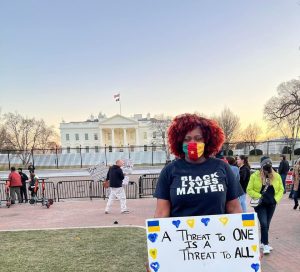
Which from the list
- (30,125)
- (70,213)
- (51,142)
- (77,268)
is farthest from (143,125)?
(77,268)

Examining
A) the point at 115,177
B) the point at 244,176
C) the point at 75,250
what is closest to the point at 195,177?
the point at 75,250

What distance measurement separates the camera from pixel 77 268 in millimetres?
5047

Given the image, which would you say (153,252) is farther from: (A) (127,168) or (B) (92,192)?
(B) (92,192)

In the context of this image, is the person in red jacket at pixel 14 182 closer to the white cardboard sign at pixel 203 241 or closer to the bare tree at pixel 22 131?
the white cardboard sign at pixel 203 241

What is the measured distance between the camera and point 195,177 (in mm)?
2158

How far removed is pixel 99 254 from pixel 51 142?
A: 220 ft

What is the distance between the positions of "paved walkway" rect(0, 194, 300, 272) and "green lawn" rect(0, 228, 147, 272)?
3.98 ft

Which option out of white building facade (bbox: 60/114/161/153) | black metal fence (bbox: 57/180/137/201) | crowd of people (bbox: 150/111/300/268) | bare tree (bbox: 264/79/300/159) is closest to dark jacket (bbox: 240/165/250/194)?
crowd of people (bbox: 150/111/300/268)

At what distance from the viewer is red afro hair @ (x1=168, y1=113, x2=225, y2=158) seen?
231 cm

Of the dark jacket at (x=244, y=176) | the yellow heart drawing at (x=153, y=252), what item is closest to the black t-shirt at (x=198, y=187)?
the yellow heart drawing at (x=153, y=252)

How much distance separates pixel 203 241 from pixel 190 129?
2.59 ft

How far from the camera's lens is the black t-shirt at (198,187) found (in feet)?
6.95

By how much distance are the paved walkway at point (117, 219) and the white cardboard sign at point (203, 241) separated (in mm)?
3169

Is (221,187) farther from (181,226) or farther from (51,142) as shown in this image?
(51,142)
